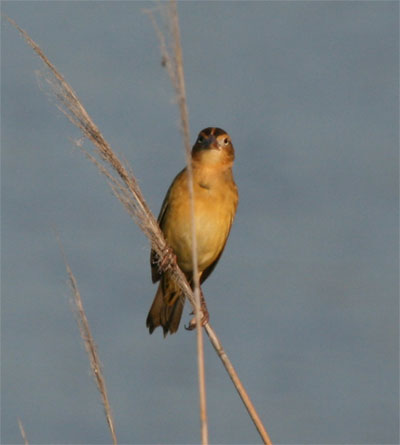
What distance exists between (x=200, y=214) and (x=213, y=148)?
0.49m

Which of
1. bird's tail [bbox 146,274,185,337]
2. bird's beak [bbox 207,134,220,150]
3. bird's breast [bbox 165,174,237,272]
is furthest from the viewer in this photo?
bird's tail [bbox 146,274,185,337]

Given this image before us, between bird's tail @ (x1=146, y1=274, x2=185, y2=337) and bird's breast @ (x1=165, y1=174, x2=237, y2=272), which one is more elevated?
bird's breast @ (x1=165, y1=174, x2=237, y2=272)

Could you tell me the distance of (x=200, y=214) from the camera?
568 cm

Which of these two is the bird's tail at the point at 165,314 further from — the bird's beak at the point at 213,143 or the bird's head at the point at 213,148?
the bird's beak at the point at 213,143

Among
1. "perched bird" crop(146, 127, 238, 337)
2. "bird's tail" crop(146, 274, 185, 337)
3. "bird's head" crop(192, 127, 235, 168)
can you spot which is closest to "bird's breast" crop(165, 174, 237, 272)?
"perched bird" crop(146, 127, 238, 337)

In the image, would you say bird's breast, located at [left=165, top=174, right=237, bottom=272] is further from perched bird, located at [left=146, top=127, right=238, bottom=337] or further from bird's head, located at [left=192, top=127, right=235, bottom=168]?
bird's head, located at [left=192, top=127, right=235, bottom=168]

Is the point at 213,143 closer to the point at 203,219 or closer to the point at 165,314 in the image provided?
the point at 203,219

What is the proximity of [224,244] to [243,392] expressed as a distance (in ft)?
9.06

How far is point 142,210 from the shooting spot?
3439 mm

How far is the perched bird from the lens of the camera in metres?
5.65

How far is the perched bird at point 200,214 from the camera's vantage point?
18.5 feet

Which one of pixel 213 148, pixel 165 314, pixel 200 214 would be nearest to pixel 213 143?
pixel 213 148

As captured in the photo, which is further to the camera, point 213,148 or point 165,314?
point 165,314

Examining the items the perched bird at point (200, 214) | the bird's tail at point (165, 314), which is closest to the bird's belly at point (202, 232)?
the perched bird at point (200, 214)
